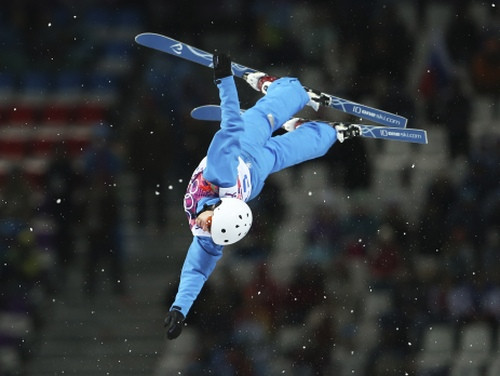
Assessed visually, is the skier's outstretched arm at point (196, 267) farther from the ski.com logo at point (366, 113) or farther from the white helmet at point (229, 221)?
the ski.com logo at point (366, 113)

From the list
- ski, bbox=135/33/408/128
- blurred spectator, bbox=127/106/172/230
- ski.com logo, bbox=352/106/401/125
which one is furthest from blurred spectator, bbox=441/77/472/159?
ski.com logo, bbox=352/106/401/125

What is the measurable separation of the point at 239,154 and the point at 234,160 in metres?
0.23

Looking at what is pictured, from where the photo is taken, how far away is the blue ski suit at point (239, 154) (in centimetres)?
848

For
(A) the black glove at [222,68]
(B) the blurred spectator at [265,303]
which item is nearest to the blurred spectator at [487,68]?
(B) the blurred spectator at [265,303]

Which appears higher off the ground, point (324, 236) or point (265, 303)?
point (324, 236)

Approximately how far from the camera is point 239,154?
8.81 metres

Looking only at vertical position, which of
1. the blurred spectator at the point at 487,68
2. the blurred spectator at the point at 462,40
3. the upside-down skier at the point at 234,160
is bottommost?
the upside-down skier at the point at 234,160

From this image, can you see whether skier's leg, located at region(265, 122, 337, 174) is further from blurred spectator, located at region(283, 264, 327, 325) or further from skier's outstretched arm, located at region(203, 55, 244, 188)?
Answer: blurred spectator, located at region(283, 264, 327, 325)

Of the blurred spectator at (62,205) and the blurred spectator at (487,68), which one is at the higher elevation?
the blurred spectator at (487,68)

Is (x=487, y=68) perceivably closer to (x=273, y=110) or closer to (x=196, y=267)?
(x=273, y=110)

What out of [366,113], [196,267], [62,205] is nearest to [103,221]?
[62,205]

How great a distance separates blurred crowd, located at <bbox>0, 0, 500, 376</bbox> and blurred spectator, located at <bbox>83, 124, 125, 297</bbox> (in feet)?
0.05

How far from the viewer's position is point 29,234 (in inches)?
545

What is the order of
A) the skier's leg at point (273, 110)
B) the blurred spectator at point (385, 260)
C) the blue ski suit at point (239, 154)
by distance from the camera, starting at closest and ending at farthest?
the blue ski suit at point (239, 154)
the skier's leg at point (273, 110)
the blurred spectator at point (385, 260)
